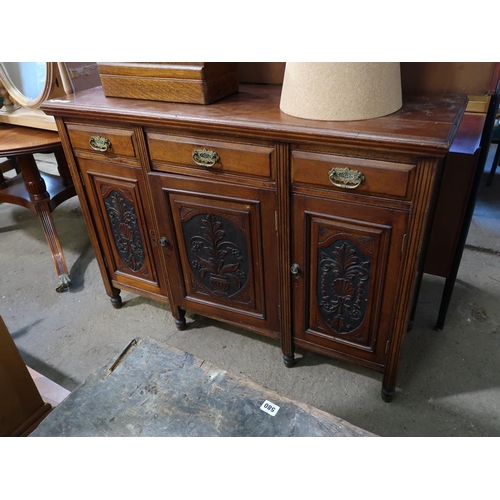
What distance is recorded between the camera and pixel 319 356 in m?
1.66

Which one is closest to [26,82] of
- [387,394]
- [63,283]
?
[63,283]

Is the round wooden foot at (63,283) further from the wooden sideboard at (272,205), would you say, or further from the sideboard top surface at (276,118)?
the sideboard top surface at (276,118)

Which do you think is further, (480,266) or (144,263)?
(480,266)

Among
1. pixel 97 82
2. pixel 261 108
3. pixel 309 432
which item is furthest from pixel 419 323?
pixel 97 82

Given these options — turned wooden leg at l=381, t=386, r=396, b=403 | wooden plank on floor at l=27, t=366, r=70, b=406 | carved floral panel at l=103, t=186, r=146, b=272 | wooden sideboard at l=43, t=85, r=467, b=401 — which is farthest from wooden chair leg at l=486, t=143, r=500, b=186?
wooden plank on floor at l=27, t=366, r=70, b=406

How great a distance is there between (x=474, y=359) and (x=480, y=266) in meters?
0.68

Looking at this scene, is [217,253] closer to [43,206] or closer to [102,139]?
[102,139]

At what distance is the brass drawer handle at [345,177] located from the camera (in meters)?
1.06

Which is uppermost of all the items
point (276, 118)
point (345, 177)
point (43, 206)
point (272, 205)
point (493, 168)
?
point (276, 118)

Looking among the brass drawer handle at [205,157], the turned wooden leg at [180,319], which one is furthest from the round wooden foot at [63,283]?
the brass drawer handle at [205,157]

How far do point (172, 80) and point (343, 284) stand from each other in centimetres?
85

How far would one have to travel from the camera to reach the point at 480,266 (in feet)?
6.86

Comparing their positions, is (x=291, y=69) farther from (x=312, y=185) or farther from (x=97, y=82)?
(x=97, y=82)

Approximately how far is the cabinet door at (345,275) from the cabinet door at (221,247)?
11 cm
